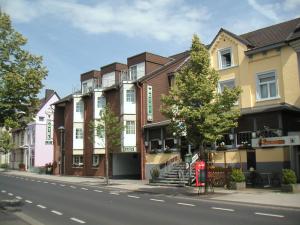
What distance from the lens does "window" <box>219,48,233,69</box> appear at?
28.7m

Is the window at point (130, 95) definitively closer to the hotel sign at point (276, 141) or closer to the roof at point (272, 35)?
the roof at point (272, 35)

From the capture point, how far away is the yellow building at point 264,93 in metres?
23.2

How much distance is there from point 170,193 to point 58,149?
27128mm

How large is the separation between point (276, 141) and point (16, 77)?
46.7 ft

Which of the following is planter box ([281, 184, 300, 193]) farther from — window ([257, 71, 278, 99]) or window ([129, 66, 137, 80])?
window ([129, 66, 137, 80])

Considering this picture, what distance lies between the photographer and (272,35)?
27.6m

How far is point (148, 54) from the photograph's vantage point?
36.8 meters

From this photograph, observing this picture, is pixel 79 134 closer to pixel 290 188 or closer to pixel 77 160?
pixel 77 160

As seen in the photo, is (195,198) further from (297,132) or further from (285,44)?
(285,44)

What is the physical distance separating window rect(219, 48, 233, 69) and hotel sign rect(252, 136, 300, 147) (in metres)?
8.06

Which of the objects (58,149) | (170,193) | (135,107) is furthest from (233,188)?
(58,149)

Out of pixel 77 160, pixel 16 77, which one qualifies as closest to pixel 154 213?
pixel 16 77

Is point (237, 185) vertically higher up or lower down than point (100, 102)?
lower down

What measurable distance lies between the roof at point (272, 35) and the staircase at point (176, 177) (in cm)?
954
